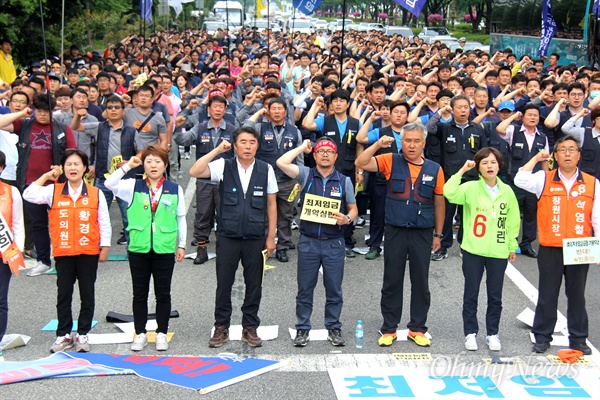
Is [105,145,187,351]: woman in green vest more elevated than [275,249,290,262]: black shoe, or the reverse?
[105,145,187,351]: woman in green vest

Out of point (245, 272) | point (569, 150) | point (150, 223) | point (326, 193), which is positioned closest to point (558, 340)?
point (569, 150)

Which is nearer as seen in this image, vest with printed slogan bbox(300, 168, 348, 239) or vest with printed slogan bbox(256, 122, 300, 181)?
vest with printed slogan bbox(300, 168, 348, 239)

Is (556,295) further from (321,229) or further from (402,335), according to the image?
(321,229)

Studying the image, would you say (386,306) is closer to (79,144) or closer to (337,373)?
(337,373)

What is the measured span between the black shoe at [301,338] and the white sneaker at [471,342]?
1.39 metres

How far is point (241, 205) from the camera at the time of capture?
7.01m

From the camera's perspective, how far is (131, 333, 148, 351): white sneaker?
6.93 metres

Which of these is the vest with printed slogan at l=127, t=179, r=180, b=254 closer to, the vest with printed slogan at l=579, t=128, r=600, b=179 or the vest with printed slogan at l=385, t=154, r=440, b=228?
the vest with printed slogan at l=385, t=154, r=440, b=228

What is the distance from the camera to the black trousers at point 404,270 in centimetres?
720

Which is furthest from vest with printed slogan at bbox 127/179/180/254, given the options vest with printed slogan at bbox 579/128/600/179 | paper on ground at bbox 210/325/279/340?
vest with printed slogan at bbox 579/128/600/179

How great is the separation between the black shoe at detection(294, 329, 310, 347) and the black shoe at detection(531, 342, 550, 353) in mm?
1979

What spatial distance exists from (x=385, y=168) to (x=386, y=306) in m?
1.25

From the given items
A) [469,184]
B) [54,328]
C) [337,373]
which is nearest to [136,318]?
[54,328]

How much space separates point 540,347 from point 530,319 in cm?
72
